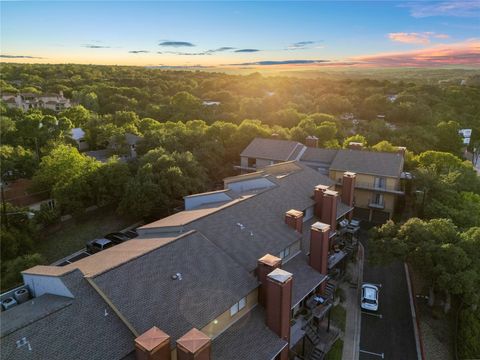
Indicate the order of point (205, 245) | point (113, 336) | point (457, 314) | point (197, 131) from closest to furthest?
point (113, 336), point (205, 245), point (457, 314), point (197, 131)

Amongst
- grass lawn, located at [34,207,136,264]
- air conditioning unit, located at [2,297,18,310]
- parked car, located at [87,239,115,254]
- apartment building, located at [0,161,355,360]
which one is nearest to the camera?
apartment building, located at [0,161,355,360]

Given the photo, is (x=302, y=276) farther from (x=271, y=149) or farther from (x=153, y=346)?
(x=271, y=149)

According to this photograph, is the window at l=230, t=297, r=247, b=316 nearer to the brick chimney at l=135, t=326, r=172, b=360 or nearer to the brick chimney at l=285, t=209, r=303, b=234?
the brick chimney at l=135, t=326, r=172, b=360

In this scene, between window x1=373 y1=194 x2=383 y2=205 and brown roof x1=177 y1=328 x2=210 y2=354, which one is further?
window x1=373 y1=194 x2=383 y2=205

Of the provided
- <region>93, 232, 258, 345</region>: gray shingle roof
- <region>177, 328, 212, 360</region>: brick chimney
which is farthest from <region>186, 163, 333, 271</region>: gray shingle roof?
<region>177, 328, 212, 360</region>: brick chimney

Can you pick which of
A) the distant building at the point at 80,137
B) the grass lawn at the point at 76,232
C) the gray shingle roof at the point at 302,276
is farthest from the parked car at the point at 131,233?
the distant building at the point at 80,137

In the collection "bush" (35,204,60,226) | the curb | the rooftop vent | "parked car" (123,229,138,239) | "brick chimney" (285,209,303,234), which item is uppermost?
the rooftop vent

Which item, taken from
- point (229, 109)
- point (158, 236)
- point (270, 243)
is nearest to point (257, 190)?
point (270, 243)

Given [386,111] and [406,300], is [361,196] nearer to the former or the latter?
[406,300]
